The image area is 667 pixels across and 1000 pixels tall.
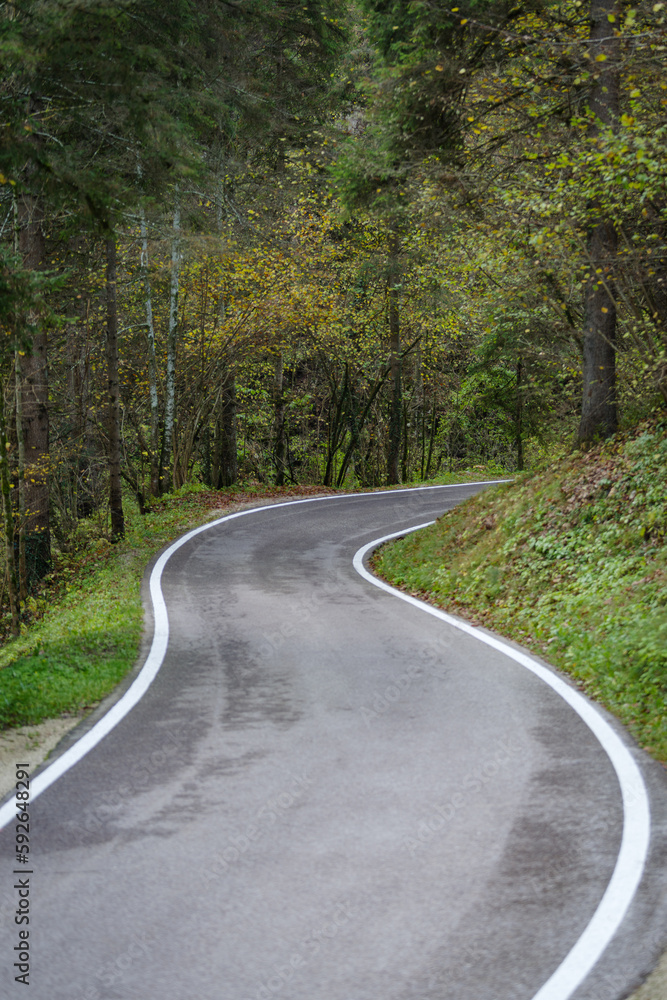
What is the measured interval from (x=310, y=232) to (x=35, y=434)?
11.6 meters

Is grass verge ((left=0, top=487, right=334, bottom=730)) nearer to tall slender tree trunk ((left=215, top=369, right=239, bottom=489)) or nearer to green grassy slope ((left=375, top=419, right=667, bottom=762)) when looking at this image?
green grassy slope ((left=375, top=419, right=667, bottom=762))

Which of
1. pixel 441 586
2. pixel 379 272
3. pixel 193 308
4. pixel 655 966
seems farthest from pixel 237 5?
pixel 655 966

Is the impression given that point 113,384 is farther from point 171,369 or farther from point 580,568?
point 580,568

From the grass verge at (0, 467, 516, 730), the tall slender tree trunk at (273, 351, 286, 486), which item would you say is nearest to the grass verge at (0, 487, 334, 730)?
the grass verge at (0, 467, 516, 730)

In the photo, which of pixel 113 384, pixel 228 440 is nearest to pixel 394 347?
pixel 228 440

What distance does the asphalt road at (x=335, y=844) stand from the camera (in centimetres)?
374

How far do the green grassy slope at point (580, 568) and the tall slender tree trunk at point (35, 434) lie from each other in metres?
7.02

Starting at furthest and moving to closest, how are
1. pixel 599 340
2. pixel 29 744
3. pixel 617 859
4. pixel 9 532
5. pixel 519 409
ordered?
pixel 519 409
pixel 9 532
pixel 599 340
pixel 29 744
pixel 617 859

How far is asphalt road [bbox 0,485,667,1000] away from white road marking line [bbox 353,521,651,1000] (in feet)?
0.11

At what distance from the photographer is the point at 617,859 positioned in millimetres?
4734

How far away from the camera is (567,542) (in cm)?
1249

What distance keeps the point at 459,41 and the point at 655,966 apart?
1516 cm

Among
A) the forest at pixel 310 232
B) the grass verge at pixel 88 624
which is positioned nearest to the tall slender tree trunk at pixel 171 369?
the forest at pixel 310 232

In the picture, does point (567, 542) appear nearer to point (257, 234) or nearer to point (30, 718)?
point (30, 718)
